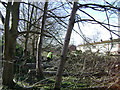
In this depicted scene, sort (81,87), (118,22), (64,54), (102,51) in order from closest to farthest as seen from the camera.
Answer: (64,54) < (118,22) < (102,51) < (81,87)

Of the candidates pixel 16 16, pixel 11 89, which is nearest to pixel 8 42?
pixel 16 16

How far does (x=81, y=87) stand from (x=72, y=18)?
10.0 ft

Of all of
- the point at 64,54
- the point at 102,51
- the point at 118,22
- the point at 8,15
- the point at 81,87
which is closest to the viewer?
the point at 64,54

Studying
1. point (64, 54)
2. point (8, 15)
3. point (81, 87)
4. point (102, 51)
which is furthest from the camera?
point (8, 15)

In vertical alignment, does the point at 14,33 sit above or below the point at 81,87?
above

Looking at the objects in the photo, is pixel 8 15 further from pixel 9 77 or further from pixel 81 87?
pixel 81 87

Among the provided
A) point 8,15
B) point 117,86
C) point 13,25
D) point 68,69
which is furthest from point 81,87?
point 8,15

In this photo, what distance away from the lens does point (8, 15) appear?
16.6ft

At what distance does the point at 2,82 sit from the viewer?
507cm

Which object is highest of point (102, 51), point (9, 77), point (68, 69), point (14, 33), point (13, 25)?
point (13, 25)

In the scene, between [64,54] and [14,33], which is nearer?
[64,54]

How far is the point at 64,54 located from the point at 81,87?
105 inches

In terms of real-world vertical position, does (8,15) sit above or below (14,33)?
above

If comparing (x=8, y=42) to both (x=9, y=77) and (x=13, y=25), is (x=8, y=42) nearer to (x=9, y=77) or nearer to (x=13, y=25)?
(x=13, y=25)
